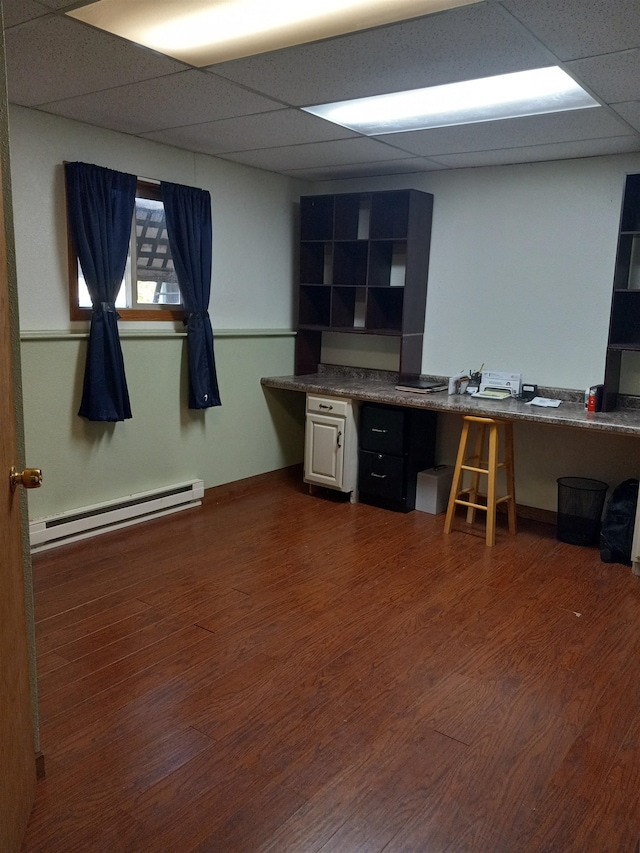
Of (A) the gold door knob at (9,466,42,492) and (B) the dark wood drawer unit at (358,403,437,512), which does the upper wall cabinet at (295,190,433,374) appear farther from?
(A) the gold door knob at (9,466,42,492)

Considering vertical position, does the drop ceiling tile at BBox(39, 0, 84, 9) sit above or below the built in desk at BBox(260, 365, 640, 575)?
above

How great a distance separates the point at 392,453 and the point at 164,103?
254 cm

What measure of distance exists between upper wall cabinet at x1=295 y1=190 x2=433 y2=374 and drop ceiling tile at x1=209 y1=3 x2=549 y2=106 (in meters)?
1.69

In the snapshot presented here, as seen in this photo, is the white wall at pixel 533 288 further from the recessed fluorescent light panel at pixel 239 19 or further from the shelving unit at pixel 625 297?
the recessed fluorescent light panel at pixel 239 19

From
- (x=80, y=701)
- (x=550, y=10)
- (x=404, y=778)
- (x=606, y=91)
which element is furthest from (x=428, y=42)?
(x=80, y=701)

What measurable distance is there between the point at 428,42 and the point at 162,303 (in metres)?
2.54

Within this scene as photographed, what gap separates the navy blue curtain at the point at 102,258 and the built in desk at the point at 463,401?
1.43 metres

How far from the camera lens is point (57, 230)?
3.67 m

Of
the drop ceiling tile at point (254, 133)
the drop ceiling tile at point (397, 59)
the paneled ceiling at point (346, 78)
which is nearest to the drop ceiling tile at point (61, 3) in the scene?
the paneled ceiling at point (346, 78)

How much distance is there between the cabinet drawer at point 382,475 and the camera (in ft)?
14.9

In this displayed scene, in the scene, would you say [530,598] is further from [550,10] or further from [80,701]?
[550,10]

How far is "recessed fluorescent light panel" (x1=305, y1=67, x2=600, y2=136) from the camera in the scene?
283 cm

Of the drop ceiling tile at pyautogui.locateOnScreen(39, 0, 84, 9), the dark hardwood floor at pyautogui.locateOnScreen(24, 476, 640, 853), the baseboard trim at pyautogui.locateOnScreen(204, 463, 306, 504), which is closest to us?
the dark hardwood floor at pyautogui.locateOnScreen(24, 476, 640, 853)

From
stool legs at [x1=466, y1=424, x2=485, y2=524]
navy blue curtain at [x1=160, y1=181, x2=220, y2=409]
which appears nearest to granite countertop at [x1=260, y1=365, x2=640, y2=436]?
stool legs at [x1=466, y1=424, x2=485, y2=524]
